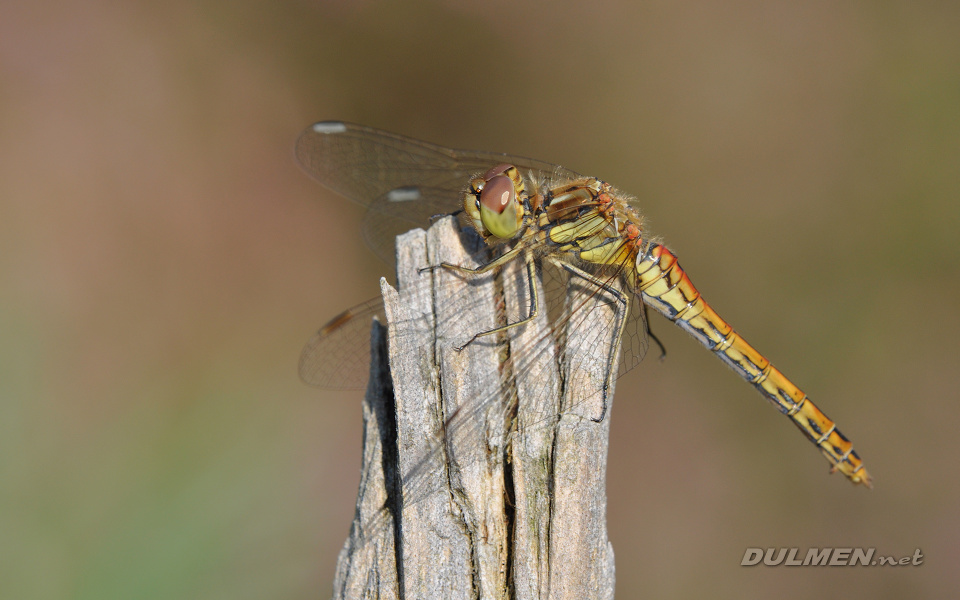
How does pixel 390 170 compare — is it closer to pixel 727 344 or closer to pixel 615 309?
pixel 615 309

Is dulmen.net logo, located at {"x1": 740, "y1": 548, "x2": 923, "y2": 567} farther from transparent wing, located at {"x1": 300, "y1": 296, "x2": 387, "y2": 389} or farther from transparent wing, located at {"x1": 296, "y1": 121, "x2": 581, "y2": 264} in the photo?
transparent wing, located at {"x1": 296, "y1": 121, "x2": 581, "y2": 264}

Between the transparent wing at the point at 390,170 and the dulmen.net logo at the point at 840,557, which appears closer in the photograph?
the transparent wing at the point at 390,170

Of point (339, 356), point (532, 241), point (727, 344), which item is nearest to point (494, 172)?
point (532, 241)

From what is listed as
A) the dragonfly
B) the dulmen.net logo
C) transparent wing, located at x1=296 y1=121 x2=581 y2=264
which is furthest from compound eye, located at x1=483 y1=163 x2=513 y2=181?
the dulmen.net logo

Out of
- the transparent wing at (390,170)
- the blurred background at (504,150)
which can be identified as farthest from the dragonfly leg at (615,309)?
the blurred background at (504,150)

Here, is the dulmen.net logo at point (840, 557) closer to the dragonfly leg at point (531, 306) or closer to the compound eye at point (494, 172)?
the dragonfly leg at point (531, 306)

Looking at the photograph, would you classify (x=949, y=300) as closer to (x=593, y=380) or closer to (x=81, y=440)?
(x=593, y=380)
